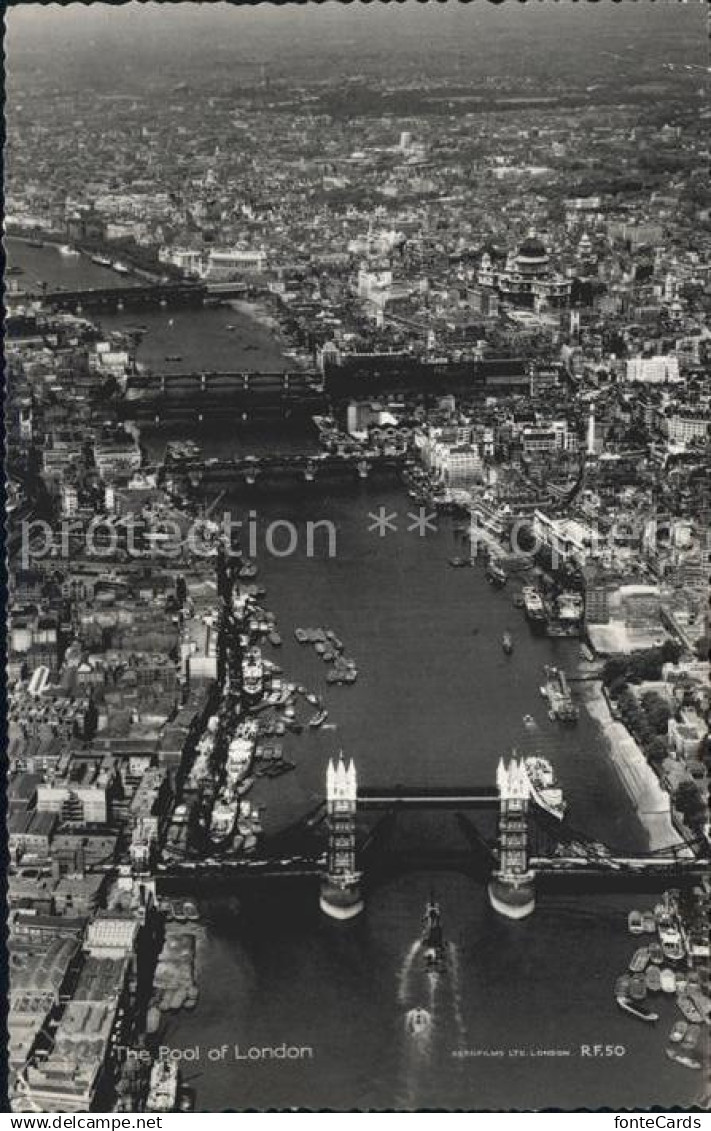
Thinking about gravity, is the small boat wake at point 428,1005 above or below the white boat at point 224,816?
below

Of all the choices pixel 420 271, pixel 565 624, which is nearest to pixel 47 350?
pixel 420 271

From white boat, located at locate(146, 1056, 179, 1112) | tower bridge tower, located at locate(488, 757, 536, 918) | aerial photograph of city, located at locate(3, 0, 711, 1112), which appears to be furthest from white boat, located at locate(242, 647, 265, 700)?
white boat, located at locate(146, 1056, 179, 1112)

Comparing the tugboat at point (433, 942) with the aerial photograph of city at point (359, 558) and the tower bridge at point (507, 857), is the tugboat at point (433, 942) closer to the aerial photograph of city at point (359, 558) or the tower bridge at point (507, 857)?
the aerial photograph of city at point (359, 558)

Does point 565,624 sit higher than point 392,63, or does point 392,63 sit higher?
point 392,63

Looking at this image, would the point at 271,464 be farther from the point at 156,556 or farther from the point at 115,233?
the point at 115,233

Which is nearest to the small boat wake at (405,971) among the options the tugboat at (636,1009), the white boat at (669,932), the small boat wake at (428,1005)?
the small boat wake at (428,1005)

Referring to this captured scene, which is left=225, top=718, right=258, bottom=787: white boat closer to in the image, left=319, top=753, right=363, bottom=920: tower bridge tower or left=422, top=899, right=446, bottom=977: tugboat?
left=319, top=753, right=363, bottom=920: tower bridge tower
